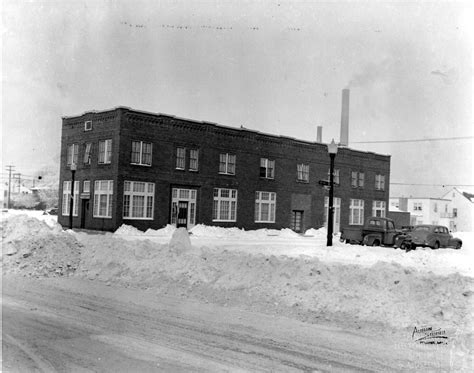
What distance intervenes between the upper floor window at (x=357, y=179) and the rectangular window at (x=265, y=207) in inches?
466

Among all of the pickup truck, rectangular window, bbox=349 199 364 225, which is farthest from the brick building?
the pickup truck

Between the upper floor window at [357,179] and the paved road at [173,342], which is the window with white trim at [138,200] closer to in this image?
the paved road at [173,342]

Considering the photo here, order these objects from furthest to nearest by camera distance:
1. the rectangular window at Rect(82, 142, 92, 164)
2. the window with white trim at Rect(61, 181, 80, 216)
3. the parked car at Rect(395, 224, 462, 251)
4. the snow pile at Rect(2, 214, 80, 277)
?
1. the window with white trim at Rect(61, 181, 80, 216)
2. the rectangular window at Rect(82, 142, 92, 164)
3. the parked car at Rect(395, 224, 462, 251)
4. the snow pile at Rect(2, 214, 80, 277)

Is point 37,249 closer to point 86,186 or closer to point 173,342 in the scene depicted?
point 173,342

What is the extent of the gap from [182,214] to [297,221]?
1347 cm

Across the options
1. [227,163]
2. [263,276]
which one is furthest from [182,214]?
[263,276]

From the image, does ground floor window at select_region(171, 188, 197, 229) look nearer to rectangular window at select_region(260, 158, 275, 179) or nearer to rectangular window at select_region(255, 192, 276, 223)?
rectangular window at select_region(255, 192, 276, 223)

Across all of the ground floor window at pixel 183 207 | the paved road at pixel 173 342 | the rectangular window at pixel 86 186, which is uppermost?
the rectangular window at pixel 86 186

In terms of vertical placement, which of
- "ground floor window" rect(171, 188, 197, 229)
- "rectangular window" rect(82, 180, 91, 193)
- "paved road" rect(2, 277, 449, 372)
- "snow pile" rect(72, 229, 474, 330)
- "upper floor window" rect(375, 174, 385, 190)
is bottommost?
"paved road" rect(2, 277, 449, 372)

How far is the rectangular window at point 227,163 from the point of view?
40.7 metres

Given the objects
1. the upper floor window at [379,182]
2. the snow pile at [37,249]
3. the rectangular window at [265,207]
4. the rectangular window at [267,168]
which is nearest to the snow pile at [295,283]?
the snow pile at [37,249]

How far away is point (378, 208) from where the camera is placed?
55.5m

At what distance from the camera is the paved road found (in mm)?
6680

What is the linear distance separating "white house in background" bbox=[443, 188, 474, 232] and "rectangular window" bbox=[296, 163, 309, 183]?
51700 mm
